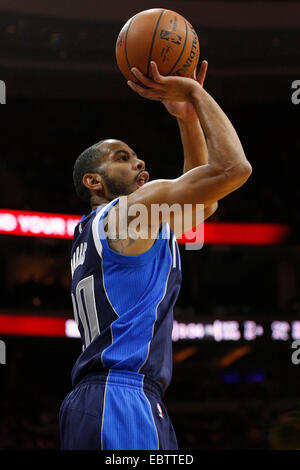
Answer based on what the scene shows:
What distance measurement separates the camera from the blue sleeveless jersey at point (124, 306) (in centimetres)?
229

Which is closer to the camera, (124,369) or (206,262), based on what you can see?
(124,369)

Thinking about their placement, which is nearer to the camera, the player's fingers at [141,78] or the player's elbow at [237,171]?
the player's elbow at [237,171]

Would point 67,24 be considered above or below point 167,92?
above

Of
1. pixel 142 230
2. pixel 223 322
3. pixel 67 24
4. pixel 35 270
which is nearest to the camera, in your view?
pixel 142 230

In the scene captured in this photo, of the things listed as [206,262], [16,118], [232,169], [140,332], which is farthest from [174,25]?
[206,262]

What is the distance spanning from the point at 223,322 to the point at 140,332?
9361mm

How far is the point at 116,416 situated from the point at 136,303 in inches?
17.2

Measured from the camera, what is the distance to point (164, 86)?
2.52m

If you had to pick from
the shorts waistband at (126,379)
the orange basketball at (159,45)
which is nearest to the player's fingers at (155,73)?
the orange basketball at (159,45)

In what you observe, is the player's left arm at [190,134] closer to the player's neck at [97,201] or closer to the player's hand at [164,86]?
the player's hand at [164,86]

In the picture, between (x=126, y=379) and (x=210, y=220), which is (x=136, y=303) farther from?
(x=210, y=220)

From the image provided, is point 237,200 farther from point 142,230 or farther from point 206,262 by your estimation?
point 142,230

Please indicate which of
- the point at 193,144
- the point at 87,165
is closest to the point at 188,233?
the point at 193,144

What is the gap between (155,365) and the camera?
2314mm
